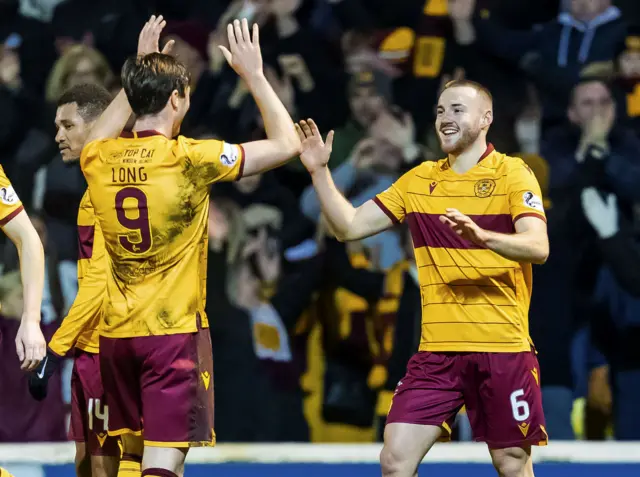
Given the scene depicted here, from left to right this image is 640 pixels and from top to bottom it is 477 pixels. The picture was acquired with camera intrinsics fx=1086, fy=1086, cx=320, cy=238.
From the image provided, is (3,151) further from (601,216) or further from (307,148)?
(601,216)

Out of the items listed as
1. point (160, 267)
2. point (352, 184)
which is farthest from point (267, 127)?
point (352, 184)

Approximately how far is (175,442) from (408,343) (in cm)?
268

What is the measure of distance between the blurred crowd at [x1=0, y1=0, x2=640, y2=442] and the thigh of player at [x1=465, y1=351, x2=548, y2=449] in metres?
2.02

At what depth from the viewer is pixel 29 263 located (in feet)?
11.6

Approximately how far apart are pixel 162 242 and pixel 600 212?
127 inches

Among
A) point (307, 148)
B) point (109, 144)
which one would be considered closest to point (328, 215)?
point (307, 148)

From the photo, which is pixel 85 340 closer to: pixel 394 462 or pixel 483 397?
pixel 394 462

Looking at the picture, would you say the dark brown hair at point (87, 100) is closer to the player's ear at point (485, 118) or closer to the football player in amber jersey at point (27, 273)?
the football player in amber jersey at point (27, 273)

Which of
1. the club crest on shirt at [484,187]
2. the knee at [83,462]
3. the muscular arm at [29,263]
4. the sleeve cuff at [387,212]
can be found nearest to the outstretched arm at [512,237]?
the club crest on shirt at [484,187]

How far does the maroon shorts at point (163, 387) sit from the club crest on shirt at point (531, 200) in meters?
1.19

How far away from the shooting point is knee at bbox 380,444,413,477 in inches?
146

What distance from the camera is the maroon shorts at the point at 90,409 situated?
408 cm

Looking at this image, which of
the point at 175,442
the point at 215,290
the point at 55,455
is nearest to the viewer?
the point at 175,442

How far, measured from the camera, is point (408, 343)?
232 inches
